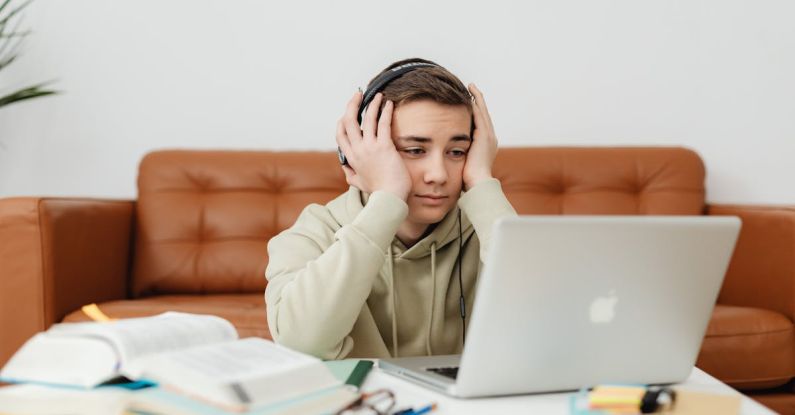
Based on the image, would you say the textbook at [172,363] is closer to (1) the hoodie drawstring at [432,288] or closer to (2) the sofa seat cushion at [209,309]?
(1) the hoodie drawstring at [432,288]

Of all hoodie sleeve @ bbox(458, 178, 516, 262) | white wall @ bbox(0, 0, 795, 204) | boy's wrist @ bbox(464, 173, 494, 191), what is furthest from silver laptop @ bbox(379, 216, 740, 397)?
white wall @ bbox(0, 0, 795, 204)

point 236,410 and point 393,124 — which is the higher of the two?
point 393,124

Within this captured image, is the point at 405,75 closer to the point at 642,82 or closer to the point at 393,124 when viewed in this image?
the point at 393,124

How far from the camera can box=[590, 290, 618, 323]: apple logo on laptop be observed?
0.78 meters

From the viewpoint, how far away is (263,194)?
248 cm

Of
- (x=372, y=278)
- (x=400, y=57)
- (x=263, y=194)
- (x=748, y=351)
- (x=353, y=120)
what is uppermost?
(x=400, y=57)

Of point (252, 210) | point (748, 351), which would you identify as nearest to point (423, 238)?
point (748, 351)

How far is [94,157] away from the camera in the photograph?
2.78 m

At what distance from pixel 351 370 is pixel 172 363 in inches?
10.0

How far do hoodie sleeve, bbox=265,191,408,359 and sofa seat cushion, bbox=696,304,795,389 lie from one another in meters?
1.08

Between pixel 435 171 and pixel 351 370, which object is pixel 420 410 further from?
pixel 435 171

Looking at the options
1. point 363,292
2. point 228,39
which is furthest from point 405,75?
point 228,39

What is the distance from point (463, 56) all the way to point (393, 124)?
1503 mm

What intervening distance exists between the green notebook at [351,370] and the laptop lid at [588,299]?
127 millimetres
